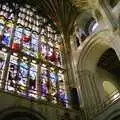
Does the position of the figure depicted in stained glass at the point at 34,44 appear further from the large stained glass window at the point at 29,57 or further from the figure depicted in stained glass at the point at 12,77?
the figure depicted in stained glass at the point at 12,77

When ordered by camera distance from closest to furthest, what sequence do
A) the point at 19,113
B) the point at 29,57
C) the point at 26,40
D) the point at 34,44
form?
the point at 19,113
the point at 29,57
the point at 26,40
the point at 34,44

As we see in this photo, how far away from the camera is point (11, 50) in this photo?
44.4 feet

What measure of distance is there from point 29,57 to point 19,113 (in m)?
4.12

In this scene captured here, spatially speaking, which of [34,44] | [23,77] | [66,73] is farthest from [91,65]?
[23,77]

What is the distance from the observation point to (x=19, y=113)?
10617mm

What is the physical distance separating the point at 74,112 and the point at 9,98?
3347mm

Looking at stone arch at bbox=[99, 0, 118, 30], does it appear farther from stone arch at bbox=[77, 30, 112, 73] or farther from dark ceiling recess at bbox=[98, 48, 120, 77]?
dark ceiling recess at bbox=[98, 48, 120, 77]

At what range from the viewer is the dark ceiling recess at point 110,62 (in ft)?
55.2

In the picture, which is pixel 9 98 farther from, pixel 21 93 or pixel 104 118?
pixel 104 118

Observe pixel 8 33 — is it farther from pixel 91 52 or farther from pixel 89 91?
pixel 89 91

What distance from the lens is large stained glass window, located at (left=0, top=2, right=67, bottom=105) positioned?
12391 millimetres

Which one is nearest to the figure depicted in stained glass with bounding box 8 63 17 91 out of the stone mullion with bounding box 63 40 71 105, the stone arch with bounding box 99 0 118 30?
the stone mullion with bounding box 63 40 71 105

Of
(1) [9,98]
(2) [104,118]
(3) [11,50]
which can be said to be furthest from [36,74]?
(2) [104,118]

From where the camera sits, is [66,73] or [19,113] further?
[66,73]
